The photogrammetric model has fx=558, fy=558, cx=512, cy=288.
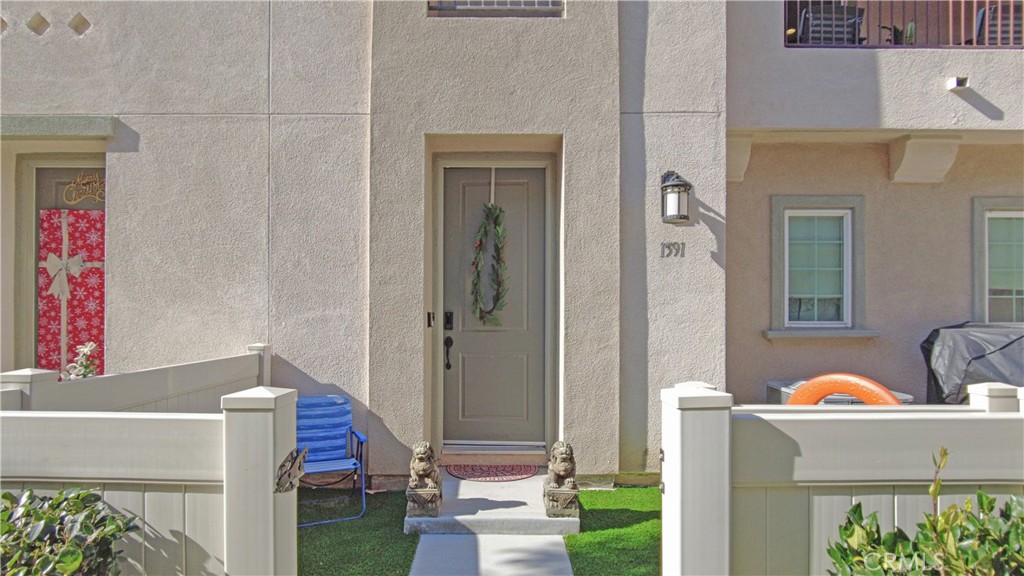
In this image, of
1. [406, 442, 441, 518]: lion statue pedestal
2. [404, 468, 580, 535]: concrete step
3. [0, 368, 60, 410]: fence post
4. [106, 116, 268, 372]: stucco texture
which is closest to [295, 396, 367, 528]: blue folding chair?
[406, 442, 441, 518]: lion statue pedestal

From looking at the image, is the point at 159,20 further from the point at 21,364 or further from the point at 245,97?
the point at 21,364

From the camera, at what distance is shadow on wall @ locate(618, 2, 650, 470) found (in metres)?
4.92

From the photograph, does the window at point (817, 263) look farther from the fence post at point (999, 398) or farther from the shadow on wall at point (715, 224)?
the fence post at point (999, 398)

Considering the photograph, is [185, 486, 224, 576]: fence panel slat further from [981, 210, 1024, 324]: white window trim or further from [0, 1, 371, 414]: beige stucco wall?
[981, 210, 1024, 324]: white window trim

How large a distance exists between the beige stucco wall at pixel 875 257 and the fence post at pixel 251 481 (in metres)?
4.94

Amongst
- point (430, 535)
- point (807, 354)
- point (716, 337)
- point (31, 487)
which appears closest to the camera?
point (31, 487)

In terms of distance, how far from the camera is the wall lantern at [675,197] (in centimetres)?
480

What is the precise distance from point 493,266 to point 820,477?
3.64 meters

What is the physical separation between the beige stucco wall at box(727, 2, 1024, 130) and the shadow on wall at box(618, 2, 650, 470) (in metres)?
1.11

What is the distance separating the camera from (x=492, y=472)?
196 inches

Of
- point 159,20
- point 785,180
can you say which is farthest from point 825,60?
point 159,20

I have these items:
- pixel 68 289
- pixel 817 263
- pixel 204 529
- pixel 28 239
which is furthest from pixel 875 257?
pixel 28 239

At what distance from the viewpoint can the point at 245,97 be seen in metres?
5.06

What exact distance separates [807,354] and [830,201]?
1641 mm
